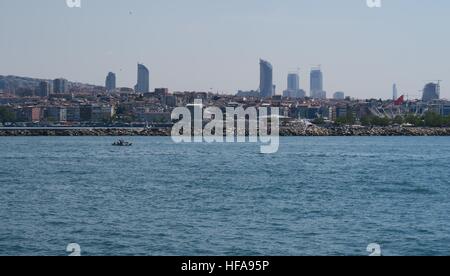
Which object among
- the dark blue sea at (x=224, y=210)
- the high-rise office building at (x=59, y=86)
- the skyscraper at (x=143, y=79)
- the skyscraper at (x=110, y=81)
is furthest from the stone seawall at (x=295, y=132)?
the skyscraper at (x=110, y=81)

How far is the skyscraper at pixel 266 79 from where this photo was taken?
167000 mm

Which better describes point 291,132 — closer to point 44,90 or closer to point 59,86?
point 44,90

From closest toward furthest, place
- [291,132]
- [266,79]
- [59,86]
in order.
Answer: [291,132], [59,86], [266,79]

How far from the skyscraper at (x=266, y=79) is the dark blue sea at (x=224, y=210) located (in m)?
139

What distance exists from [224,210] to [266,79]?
154m

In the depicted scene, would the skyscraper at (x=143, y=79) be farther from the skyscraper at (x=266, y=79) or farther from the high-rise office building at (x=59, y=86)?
the skyscraper at (x=266, y=79)

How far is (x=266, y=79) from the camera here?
6658 inches

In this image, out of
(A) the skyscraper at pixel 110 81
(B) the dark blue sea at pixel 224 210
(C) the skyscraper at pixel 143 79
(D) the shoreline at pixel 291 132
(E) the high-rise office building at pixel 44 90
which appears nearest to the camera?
(B) the dark blue sea at pixel 224 210

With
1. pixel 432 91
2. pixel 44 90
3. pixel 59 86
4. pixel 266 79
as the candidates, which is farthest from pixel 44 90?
pixel 432 91

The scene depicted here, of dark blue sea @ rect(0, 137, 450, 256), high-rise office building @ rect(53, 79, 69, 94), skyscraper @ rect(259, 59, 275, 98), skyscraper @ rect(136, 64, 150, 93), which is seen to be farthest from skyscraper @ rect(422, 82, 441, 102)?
dark blue sea @ rect(0, 137, 450, 256)

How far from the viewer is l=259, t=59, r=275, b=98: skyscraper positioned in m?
167

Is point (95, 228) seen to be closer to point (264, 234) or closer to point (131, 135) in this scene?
point (264, 234)

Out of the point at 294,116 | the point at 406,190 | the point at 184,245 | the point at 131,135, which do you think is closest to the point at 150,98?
the point at 294,116

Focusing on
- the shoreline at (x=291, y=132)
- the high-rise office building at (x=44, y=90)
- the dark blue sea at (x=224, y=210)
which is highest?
the high-rise office building at (x=44, y=90)
